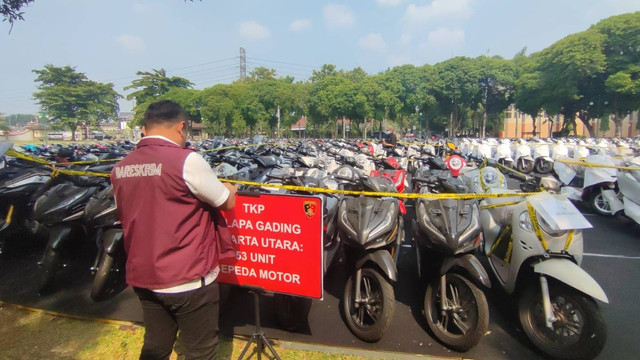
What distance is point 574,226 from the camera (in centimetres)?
262

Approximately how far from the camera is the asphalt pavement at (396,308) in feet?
9.09

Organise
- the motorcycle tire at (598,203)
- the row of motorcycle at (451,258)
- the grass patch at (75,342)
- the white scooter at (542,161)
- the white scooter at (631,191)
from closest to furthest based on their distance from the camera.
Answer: the row of motorcycle at (451,258) → the grass patch at (75,342) → the white scooter at (631,191) → the motorcycle tire at (598,203) → the white scooter at (542,161)

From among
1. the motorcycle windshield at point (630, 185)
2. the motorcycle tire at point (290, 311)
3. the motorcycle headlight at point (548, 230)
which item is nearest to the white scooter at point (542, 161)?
the motorcycle windshield at point (630, 185)

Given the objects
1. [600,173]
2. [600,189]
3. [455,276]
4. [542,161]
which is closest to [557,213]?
[455,276]

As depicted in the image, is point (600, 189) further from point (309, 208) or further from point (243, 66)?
point (243, 66)

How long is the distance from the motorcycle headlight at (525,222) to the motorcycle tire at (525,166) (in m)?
9.58

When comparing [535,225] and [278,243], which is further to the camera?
[535,225]

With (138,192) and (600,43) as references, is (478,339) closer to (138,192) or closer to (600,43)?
(138,192)

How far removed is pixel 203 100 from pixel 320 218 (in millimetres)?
42549

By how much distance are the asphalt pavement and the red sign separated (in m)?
0.69

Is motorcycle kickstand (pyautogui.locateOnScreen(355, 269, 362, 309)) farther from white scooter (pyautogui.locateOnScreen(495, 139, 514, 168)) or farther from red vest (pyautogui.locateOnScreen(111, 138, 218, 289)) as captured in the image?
white scooter (pyautogui.locateOnScreen(495, 139, 514, 168))

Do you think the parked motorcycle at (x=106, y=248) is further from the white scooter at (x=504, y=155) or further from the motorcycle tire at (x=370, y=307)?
the white scooter at (x=504, y=155)

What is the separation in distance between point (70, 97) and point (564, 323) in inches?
2112

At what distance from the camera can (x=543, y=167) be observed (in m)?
10.8
